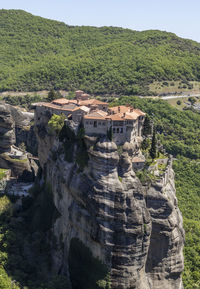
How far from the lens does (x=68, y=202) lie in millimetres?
63125

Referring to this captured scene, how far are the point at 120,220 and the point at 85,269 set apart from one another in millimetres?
10343

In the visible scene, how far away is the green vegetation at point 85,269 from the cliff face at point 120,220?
34.3 inches

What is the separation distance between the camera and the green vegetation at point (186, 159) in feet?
247

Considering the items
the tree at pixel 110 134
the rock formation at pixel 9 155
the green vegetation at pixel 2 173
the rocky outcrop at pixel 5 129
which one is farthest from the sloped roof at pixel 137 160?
the rocky outcrop at pixel 5 129

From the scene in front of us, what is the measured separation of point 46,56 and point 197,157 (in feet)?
383

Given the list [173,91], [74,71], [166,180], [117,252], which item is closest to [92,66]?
[74,71]

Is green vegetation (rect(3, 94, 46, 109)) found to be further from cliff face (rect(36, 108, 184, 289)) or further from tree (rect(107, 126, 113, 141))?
tree (rect(107, 126, 113, 141))

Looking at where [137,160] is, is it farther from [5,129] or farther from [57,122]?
[5,129]

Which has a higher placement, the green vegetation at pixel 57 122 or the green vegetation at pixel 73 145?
the green vegetation at pixel 57 122

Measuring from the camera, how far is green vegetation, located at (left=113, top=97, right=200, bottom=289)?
75438 mm

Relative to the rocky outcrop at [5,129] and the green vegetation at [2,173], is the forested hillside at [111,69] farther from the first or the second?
the green vegetation at [2,173]

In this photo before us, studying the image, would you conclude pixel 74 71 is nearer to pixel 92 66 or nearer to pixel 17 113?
pixel 92 66

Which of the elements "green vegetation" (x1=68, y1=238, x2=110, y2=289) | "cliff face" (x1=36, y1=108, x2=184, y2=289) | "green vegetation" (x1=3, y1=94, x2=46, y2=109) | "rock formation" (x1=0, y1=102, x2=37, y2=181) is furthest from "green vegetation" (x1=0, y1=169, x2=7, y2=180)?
"green vegetation" (x1=3, y1=94, x2=46, y2=109)

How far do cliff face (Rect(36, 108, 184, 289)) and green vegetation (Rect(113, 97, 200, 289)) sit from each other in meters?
5.68
